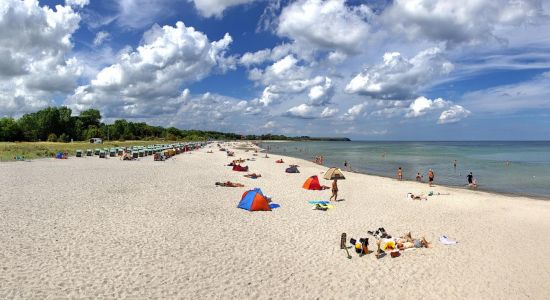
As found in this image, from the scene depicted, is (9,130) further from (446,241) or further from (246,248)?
(446,241)

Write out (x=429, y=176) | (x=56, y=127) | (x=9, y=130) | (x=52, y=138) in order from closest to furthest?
(x=429, y=176) < (x=9, y=130) < (x=52, y=138) < (x=56, y=127)

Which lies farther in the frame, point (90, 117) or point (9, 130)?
point (90, 117)

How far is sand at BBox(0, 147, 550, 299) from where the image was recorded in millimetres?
7922

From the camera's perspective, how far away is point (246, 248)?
34.4 ft

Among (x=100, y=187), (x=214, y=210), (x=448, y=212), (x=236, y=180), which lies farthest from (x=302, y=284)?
(x=236, y=180)

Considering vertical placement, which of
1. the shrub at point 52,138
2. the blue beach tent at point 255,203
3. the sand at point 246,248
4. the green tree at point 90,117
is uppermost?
the green tree at point 90,117

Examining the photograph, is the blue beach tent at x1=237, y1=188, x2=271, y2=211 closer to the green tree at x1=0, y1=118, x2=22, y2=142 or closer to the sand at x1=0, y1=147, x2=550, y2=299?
the sand at x1=0, y1=147, x2=550, y2=299

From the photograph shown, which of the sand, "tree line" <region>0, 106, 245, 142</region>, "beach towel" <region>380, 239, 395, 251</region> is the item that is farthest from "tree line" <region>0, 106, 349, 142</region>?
"beach towel" <region>380, 239, 395, 251</region>

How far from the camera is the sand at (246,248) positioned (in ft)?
26.0

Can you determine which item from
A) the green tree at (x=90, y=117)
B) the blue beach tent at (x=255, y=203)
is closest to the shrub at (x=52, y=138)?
the green tree at (x=90, y=117)

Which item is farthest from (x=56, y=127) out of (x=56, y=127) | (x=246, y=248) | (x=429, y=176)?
(x=246, y=248)

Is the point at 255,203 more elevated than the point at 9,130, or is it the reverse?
the point at 9,130

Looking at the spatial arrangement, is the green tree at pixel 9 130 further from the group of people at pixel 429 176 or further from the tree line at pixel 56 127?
the group of people at pixel 429 176

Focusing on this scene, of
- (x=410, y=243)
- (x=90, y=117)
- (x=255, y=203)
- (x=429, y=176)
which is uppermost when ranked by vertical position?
(x=90, y=117)
